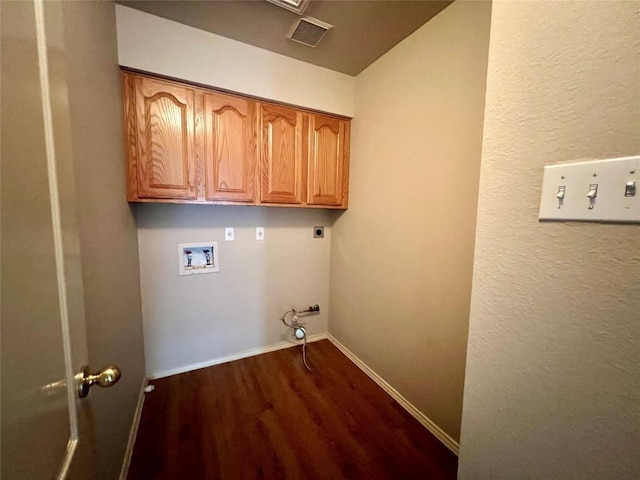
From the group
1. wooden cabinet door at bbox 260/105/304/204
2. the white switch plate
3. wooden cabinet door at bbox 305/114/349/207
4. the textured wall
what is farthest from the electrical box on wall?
the white switch plate

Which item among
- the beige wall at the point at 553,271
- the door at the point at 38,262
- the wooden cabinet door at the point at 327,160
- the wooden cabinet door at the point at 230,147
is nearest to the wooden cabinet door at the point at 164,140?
the wooden cabinet door at the point at 230,147

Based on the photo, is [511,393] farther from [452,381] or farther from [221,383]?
[221,383]

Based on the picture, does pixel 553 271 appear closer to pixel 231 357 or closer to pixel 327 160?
pixel 327 160

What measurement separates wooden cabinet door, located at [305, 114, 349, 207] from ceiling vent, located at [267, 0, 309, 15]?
0.70 meters

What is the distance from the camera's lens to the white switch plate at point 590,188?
1.38ft

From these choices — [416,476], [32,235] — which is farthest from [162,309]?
[416,476]

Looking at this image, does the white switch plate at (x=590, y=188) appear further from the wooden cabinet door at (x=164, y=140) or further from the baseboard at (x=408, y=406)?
the wooden cabinet door at (x=164, y=140)

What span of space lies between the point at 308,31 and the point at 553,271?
72.8 inches

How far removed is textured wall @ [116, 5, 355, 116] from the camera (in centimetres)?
142

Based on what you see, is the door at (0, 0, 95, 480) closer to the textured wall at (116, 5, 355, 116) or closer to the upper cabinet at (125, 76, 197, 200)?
the upper cabinet at (125, 76, 197, 200)

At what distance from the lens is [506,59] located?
1.93 feet

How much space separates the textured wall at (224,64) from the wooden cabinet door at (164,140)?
12 cm

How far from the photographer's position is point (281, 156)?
192 cm

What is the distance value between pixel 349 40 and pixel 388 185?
1019 mm
